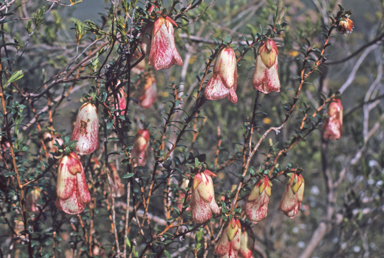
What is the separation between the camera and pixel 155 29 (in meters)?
0.79

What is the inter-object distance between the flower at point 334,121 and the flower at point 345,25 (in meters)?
0.33

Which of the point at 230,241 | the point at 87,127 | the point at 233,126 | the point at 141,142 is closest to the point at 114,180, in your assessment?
the point at 141,142

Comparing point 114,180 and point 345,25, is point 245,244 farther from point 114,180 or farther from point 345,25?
point 345,25

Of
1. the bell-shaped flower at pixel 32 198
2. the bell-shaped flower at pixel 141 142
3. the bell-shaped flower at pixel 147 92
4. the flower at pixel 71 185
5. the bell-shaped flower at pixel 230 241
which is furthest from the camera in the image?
the bell-shaped flower at pixel 147 92

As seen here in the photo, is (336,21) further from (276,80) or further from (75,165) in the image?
(75,165)

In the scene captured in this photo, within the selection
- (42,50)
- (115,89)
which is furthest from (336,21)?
(42,50)

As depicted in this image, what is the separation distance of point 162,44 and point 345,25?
0.53m

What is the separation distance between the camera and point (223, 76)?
830 millimetres

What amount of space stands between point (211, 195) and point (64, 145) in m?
0.39

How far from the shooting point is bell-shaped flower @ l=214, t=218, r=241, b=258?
0.85 m

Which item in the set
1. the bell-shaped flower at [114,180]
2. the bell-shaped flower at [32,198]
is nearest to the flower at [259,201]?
the bell-shaped flower at [114,180]

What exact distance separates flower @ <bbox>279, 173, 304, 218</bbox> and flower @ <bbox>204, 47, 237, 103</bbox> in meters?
0.33

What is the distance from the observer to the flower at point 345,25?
2.87 feet

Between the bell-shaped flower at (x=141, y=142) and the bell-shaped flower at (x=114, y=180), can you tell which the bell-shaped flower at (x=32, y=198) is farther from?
the bell-shaped flower at (x=141, y=142)
